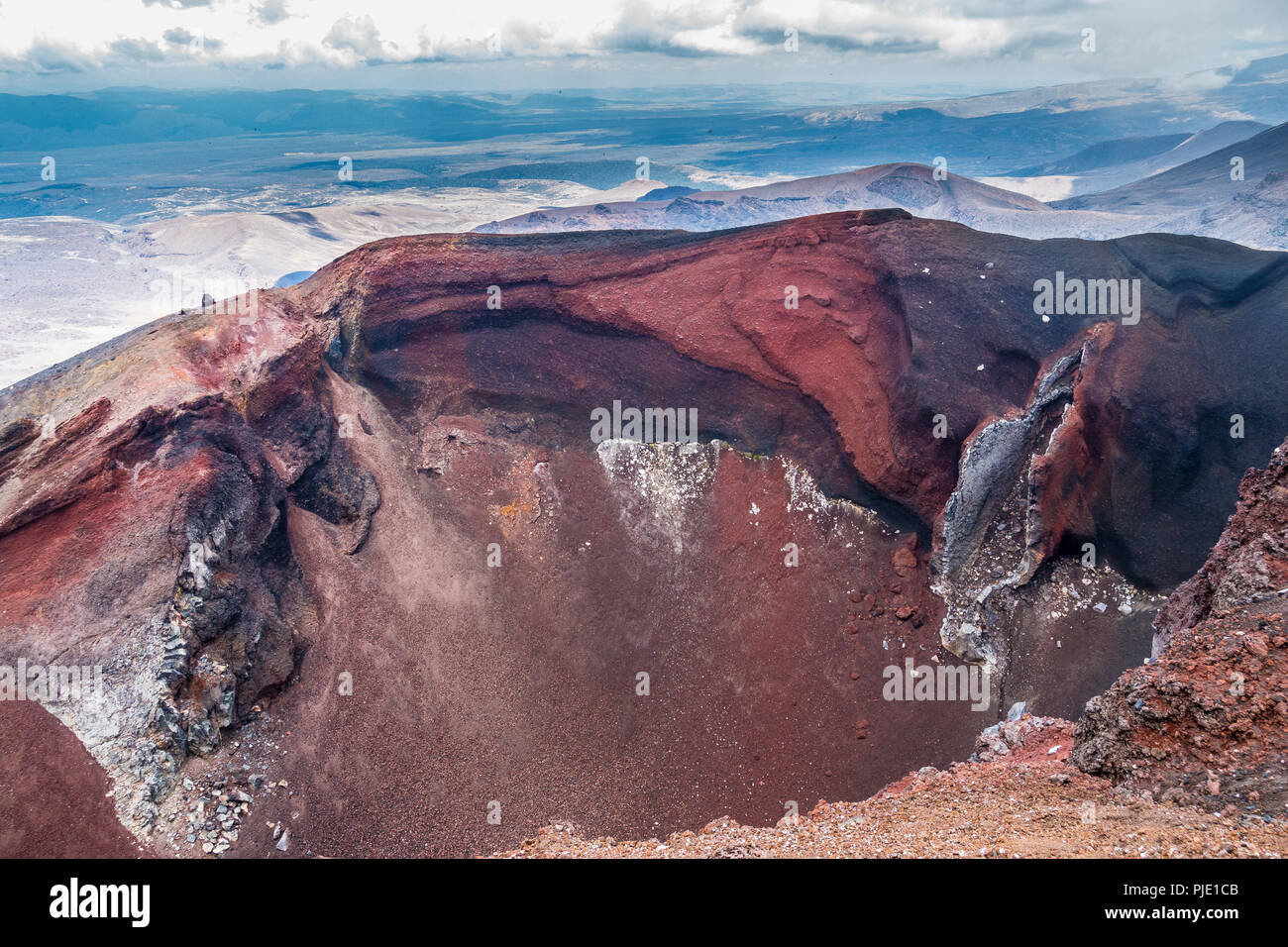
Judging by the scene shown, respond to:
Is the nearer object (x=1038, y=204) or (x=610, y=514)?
(x=610, y=514)

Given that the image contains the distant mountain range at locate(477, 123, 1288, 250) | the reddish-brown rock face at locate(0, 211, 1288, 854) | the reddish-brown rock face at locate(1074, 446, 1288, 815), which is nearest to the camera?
the reddish-brown rock face at locate(1074, 446, 1288, 815)

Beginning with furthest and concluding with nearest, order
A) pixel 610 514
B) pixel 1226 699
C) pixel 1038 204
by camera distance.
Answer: pixel 1038 204 → pixel 610 514 → pixel 1226 699

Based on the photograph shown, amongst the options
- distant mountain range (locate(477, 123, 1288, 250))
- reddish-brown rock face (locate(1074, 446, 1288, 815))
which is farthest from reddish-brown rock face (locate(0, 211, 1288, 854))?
distant mountain range (locate(477, 123, 1288, 250))

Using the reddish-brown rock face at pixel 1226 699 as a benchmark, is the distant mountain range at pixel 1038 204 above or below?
above

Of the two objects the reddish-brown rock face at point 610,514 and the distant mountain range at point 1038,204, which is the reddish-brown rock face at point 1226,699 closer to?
the reddish-brown rock face at point 610,514

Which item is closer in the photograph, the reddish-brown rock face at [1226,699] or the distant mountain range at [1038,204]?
the reddish-brown rock face at [1226,699]

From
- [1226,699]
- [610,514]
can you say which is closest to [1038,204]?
[610,514]

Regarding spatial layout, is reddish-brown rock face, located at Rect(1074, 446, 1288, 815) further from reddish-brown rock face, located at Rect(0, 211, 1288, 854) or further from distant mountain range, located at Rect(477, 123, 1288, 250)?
distant mountain range, located at Rect(477, 123, 1288, 250)

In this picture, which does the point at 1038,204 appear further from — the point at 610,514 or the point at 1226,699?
the point at 1226,699

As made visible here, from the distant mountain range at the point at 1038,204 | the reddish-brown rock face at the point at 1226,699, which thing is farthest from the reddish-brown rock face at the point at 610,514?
the distant mountain range at the point at 1038,204

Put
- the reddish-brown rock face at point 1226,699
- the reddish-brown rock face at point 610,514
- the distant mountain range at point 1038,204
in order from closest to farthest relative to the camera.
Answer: the reddish-brown rock face at point 1226,699
the reddish-brown rock face at point 610,514
the distant mountain range at point 1038,204
